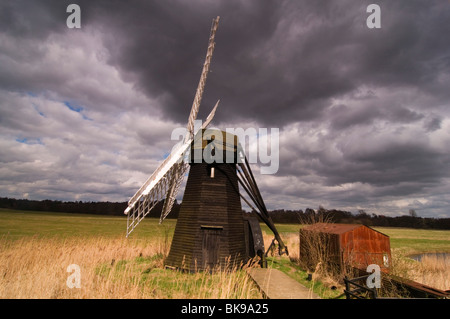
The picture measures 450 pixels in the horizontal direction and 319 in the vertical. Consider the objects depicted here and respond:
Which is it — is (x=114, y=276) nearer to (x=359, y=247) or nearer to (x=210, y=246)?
(x=210, y=246)

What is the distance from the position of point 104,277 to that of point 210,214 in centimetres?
641

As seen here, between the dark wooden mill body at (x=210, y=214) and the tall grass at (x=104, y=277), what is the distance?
826 mm

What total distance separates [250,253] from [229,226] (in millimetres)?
4417

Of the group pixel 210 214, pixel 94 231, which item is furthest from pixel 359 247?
pixel 94 231

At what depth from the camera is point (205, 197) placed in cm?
1365

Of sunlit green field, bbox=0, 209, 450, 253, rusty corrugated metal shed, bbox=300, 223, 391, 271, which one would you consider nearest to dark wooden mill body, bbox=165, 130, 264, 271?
sunlit green field, bbox=0, 209, 450, 253

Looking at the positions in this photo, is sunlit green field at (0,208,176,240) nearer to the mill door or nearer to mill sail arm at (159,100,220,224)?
mill sail arm at (159,100,220,224)

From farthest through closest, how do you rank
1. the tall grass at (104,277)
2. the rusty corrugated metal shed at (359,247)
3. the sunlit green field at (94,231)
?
the sunlit green field at (94,231), the rusty corrugated metal shed at (359,247), the tall grass at (104,277)

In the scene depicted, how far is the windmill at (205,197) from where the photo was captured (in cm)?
1288

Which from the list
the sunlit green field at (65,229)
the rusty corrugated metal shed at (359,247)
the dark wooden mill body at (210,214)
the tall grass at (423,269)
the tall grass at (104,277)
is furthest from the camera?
the sunlit green field at (65,229)

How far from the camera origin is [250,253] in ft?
53.7

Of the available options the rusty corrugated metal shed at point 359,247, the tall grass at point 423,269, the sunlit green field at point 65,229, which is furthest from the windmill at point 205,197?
the tall grass at point 423,269

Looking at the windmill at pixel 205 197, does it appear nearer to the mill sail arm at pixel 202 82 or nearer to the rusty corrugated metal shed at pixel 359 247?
the mill sail arm at pixel 202 82
